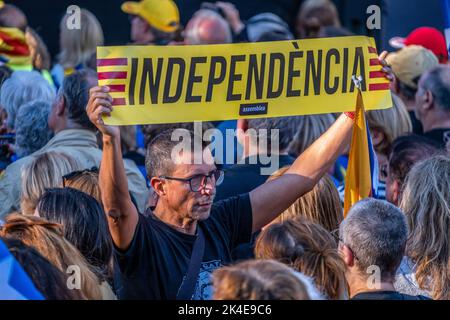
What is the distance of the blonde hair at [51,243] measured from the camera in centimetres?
397

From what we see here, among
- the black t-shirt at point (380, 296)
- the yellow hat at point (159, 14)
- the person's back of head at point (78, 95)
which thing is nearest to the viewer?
the black t-shirt at point (380, 296)

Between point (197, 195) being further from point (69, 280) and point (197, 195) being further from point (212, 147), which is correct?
point (212, 147)

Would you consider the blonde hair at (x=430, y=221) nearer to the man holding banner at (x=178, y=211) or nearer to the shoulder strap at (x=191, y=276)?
the man holding banner at (x=178, y=211)

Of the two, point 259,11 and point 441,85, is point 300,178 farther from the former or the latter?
point 259,11

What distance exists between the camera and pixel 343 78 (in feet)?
16.5

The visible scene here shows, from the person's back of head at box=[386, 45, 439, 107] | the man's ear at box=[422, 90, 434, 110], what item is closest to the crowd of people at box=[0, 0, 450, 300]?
the man's ear at box=[422, 90, 434, 110]

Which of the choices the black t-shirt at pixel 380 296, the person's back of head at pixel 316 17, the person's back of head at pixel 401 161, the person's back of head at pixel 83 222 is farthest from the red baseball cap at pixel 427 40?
the black t-shirt at pixel 380 296

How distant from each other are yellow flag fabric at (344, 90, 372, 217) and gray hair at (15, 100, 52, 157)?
227cm

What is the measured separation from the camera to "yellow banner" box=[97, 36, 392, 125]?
4637 millimetres

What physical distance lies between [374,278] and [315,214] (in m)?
1.09

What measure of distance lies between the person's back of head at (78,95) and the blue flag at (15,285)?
2836 millimetres

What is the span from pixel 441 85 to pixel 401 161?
1441mm

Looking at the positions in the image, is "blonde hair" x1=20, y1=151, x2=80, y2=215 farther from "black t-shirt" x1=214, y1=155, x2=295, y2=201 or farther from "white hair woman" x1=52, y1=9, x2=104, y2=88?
"white hair woman" x1=52, y1=9, x2=104, y2=88
